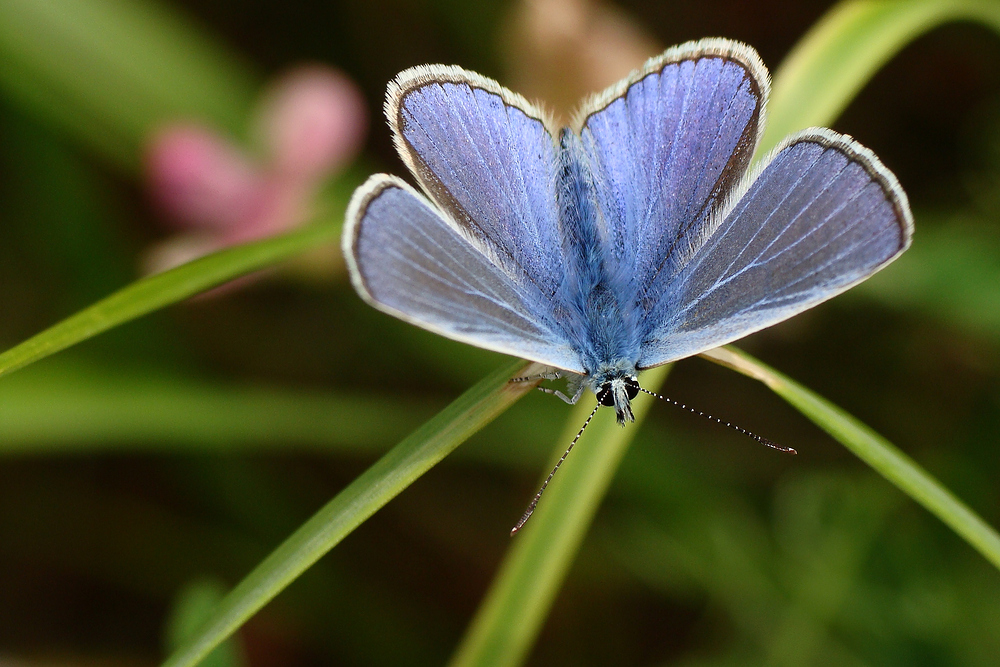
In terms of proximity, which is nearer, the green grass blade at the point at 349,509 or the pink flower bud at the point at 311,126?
the green grass blade at the point at 349,509

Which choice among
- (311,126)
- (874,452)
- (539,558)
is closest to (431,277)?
(539,558)

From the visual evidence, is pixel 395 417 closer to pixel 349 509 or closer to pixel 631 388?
pixel 631 388

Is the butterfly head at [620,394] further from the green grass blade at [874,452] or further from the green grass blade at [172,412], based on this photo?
the green grass blade at [172,412]

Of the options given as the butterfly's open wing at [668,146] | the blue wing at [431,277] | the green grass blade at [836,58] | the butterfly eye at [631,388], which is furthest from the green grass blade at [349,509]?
the green grass blade at [836,58]

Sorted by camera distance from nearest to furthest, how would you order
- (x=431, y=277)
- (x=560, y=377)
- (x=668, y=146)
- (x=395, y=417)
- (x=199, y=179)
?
(x=431, y=277), (x=560, y=377), (x=668, y=146), (x=199, y=179), (x=395, y=417)

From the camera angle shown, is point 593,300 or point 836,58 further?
point 836,58

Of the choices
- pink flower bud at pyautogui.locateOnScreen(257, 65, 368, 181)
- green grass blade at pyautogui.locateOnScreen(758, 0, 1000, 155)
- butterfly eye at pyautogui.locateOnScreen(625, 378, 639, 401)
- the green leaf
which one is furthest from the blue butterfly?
pink flower bud at pyautogui.locateOnScreen(257, 65, 368, 181)
